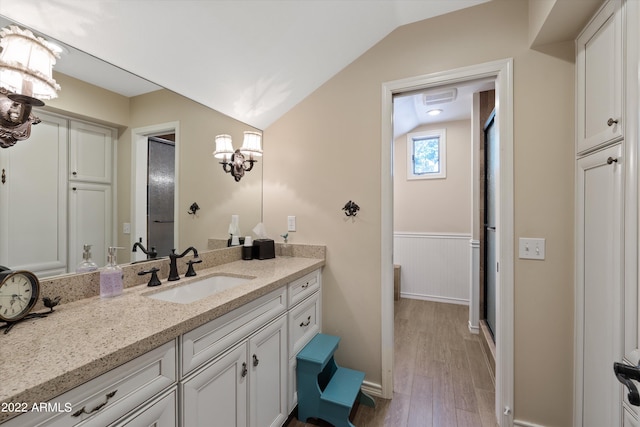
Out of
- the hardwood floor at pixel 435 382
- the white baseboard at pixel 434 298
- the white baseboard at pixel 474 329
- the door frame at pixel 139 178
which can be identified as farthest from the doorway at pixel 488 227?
the door frame at pixel 139 178

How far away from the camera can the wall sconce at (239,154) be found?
6.56 feet

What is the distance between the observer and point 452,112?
3584 millimetres

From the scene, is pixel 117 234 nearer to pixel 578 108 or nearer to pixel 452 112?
pixel 578 108

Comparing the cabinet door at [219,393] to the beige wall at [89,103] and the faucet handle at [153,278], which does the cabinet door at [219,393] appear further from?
the beige wall at [89,103]

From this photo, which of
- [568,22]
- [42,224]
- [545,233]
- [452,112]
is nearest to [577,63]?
[568,22]

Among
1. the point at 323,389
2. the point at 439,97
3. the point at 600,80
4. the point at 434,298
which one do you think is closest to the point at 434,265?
the point at 434,298

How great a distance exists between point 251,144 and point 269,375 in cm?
157

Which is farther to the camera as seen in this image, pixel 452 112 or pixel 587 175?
pixel 452 112

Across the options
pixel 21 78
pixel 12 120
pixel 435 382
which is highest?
pixel 21 78

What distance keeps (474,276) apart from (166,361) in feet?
9.39

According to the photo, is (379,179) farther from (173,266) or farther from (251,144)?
(173,266)

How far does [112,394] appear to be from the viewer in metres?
0.74

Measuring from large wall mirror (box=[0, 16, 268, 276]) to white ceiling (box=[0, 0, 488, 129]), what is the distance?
1.5 inches

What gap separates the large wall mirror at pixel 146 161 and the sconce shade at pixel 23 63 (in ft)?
0.34
